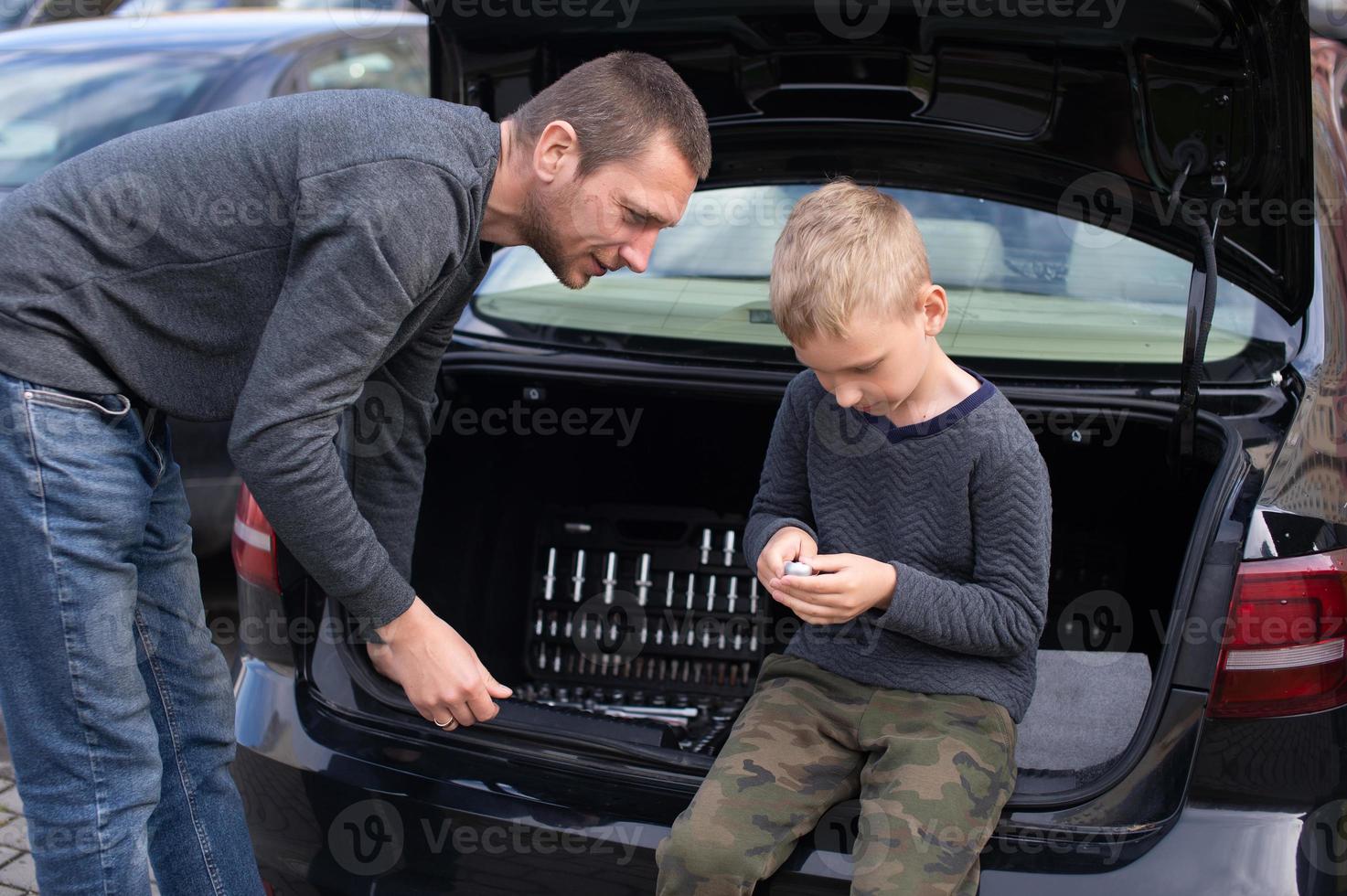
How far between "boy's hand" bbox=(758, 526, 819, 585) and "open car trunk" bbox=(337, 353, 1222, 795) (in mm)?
457

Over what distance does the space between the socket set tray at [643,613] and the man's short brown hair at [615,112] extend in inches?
42.0

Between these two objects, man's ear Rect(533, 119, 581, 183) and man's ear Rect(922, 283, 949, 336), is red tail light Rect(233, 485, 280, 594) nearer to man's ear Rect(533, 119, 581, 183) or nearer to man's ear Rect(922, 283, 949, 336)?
man's ear Rect(533, 119, 581, 183)

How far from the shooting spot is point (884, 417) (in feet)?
6.22

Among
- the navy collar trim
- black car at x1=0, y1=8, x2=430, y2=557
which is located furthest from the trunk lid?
black car at x1=0, y1=8, x2=430, y2=557

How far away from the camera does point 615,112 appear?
5.59 ft

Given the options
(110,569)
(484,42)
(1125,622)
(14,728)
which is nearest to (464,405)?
(484,42)

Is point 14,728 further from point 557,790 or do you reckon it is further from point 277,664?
point 557,790

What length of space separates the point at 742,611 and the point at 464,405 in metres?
0.67

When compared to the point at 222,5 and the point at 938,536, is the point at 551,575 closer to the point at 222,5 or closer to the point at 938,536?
the point at 938,536

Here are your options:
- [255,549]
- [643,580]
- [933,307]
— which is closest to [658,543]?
[643,580]

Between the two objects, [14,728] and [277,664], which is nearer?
[14,728]

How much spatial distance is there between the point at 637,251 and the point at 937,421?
0.47 m

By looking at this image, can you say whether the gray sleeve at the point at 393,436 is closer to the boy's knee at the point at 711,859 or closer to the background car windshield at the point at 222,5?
the boy's knee at the point at 711,859

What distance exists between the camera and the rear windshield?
239 centimetres
